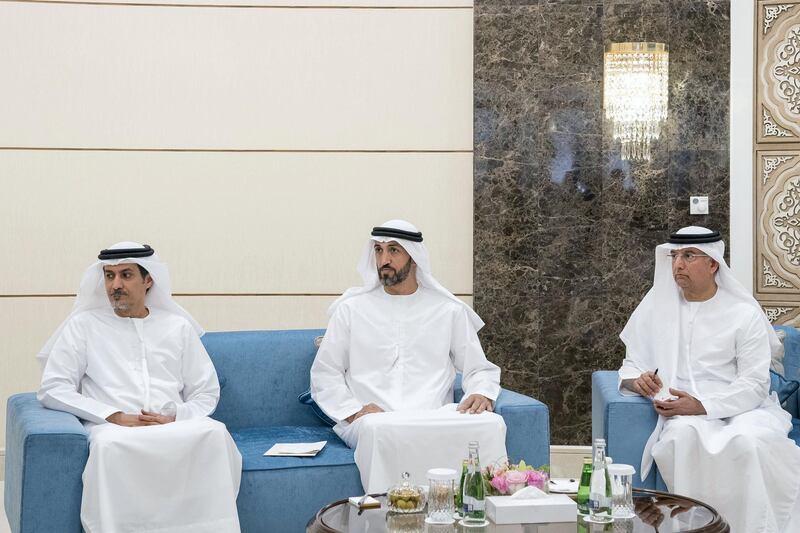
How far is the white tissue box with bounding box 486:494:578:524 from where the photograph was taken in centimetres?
328

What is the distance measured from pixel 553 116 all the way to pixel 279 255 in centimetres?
175

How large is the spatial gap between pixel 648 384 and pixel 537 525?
1.48 m

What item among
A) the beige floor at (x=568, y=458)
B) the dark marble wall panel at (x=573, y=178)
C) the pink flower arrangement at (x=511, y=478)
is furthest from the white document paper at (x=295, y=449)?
the beige floor at (x=568, y=458)

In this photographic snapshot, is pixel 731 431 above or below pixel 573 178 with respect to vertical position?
below

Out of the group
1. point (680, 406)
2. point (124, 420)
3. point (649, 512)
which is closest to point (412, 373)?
point (680, 406)

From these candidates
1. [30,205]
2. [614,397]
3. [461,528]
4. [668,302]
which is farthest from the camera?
[30,205]

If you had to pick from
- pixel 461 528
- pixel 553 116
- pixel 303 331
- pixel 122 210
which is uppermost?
pixel 553 116

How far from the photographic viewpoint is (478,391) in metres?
4.65

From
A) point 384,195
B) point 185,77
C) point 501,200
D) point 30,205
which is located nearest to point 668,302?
point 501,200

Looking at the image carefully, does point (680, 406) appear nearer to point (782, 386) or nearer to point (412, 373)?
point (782, 386)

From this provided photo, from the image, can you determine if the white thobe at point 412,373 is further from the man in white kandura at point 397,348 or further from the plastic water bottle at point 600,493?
the plastic water bottle at point 600,493

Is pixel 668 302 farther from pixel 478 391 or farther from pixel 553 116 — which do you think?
pixel 553 116

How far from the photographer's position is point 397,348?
4.93 metres

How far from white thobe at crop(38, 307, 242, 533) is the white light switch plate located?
2.87 metres
